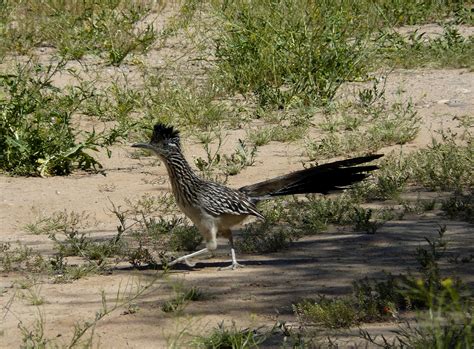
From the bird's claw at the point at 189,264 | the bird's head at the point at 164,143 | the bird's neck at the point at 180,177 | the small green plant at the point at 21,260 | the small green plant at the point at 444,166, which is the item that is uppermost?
the bird's head at the point at 164,143

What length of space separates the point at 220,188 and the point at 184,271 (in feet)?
1.97

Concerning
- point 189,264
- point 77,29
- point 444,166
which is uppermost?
point 77,29

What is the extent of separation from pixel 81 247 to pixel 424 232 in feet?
7.73

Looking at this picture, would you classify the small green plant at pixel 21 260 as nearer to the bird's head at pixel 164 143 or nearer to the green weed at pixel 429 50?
the bird's head at pixel 164 143

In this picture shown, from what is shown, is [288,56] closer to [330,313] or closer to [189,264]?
[189,264]

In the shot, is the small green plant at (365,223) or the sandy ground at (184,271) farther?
the small green plant at (365,223)

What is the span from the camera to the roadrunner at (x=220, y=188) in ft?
22.8

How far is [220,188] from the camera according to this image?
7090mm

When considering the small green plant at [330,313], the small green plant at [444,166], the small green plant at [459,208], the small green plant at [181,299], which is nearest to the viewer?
the small green plant at [330,313]

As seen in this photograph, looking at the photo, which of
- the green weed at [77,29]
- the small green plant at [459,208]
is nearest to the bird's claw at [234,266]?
the small green plant at [459,208]

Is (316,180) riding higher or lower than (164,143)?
lower

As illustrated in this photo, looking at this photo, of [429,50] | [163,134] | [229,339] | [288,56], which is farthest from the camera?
[429,50]

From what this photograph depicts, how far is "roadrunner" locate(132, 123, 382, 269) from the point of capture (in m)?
6.96

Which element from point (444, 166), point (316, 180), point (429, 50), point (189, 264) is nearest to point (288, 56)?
point (429, 50)
